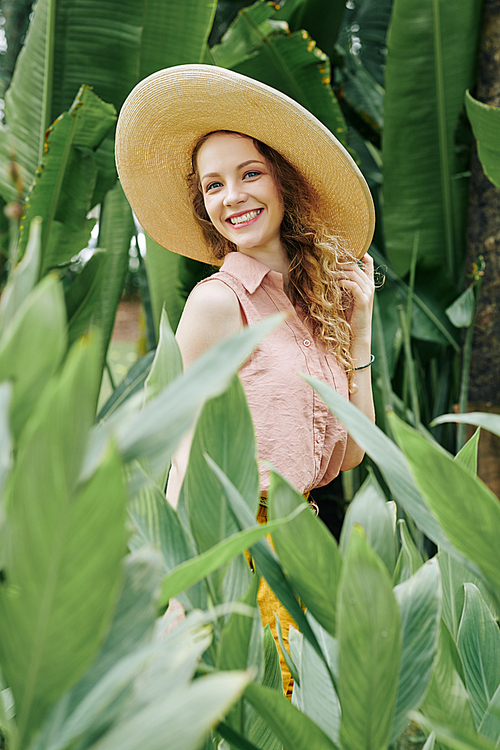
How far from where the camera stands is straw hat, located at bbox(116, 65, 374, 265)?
77 centimetres

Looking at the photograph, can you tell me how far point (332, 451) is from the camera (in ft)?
2.58

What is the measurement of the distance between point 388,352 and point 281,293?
80cm

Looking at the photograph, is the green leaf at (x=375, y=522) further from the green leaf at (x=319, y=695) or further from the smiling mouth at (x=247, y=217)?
the smiling mouth at (x=247, y=217)

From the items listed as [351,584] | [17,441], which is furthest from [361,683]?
[17,441]

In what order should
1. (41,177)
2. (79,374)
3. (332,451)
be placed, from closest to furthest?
(79,374), (332,451), (41,177)

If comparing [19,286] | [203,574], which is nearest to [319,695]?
[203,574]

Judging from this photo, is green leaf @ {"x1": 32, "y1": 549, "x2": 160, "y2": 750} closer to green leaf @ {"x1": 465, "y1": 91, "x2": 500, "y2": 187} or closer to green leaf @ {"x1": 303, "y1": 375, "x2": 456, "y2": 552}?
green leaf @ {"x1": 303, "y1": 375, "x2": 456, "y2": 552}

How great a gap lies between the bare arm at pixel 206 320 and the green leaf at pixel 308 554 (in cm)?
45

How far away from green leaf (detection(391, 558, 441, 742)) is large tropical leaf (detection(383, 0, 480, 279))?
1280mm

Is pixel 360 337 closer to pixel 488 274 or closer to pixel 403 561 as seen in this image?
pixel 403 561

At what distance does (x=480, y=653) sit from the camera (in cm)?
32

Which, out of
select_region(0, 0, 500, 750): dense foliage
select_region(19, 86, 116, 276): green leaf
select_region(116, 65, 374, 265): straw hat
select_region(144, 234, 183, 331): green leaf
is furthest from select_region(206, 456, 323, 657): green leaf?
select_region(144, 234, 183, 331): green leaf

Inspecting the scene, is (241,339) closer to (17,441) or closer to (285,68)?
(17,441)

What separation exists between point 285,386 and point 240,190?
0.85 feet
